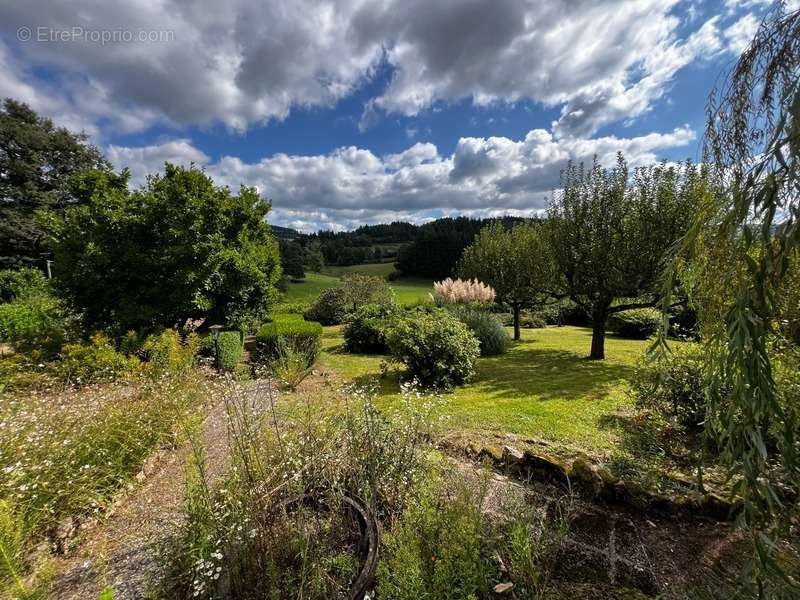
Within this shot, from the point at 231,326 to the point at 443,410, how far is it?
6.84 meters

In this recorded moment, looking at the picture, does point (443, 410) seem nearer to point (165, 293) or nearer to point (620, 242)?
point (620, 242)

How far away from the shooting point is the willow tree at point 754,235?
1.20 metres

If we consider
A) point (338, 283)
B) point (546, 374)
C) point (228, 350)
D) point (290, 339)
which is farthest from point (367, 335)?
point (338, 283)

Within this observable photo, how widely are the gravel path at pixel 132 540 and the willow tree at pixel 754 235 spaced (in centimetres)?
281

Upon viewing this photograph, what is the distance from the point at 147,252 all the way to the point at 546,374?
32.3 feet

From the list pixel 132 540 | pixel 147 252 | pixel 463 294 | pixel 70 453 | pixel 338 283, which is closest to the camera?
pixel 132 540

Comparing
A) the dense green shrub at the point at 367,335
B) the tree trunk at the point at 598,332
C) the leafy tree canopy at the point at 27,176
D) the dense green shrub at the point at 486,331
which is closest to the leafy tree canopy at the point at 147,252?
the dense green shrub at the point at 367,335

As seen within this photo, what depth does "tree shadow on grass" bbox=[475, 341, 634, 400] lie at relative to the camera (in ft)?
20.1

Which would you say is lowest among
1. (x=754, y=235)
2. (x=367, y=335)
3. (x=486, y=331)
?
(x=367, y=335)

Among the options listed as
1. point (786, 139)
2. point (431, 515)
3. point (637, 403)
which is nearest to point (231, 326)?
point (431, 515)

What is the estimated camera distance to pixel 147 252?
7898 mm

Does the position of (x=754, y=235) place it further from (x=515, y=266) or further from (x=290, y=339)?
(x=515, y=266)

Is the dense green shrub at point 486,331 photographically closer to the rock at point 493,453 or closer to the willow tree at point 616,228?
the willow tree at point 616,228

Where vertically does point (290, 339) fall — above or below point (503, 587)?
below
